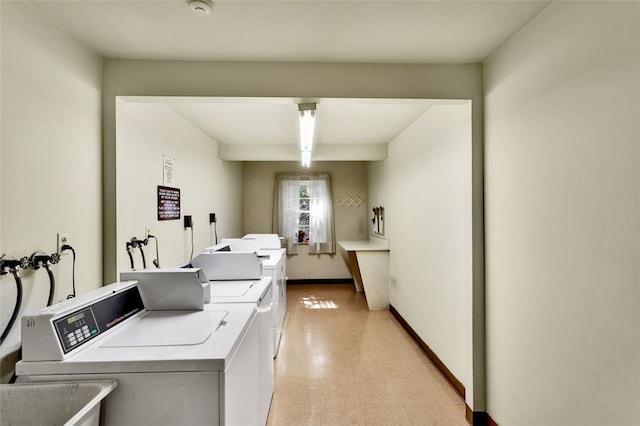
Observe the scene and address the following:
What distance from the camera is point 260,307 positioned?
6.78ft

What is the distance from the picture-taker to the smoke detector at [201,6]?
1399mm

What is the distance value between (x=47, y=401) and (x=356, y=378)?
219 cm

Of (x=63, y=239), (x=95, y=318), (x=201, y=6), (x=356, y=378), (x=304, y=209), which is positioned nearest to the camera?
(x=95, y=318)

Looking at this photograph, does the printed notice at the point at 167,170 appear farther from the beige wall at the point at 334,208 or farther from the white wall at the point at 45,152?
the beige wall at the point at 334,208

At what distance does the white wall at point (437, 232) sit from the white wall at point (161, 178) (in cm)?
241

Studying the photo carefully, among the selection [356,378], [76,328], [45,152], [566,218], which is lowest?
[356,378]

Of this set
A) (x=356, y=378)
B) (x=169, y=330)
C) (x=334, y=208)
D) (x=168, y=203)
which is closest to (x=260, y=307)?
(x=169, y=330)

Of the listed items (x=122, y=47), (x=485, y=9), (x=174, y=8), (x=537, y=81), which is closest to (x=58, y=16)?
(x=122, y=47)

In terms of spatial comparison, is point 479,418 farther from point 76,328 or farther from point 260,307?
point 76,328

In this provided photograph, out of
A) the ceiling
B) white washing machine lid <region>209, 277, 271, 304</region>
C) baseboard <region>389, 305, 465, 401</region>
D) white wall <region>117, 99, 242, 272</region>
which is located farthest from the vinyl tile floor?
the ceiling

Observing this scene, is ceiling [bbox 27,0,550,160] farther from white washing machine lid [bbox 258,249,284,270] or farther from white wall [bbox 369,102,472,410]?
white washing machine lid [bbox 258,249,284,270]

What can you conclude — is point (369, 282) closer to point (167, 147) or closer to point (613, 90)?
point (167, 147)

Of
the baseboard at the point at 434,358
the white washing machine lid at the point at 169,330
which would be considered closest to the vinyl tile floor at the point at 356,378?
the baseboard at the point at 434,358

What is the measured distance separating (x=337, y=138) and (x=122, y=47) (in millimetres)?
2836
